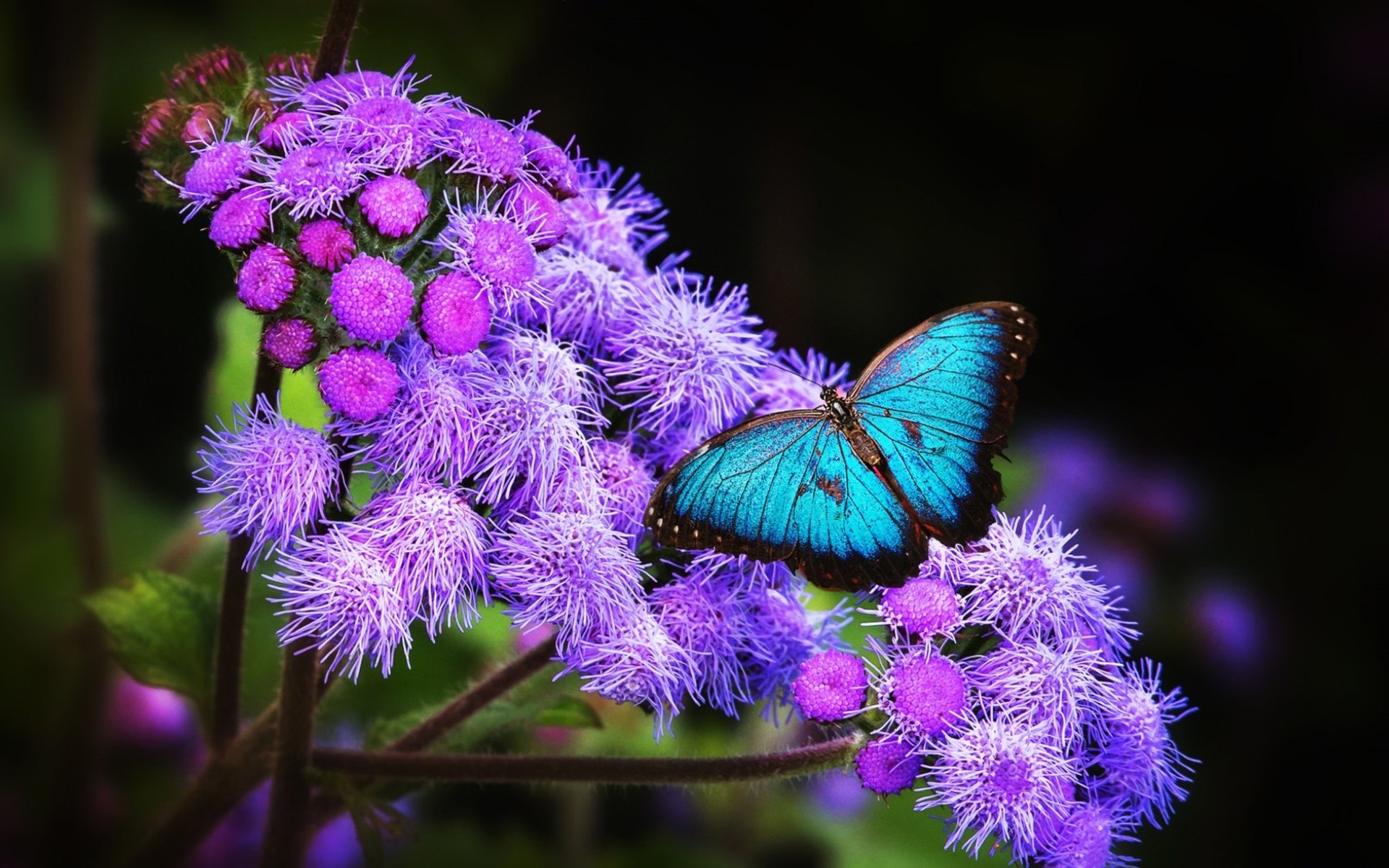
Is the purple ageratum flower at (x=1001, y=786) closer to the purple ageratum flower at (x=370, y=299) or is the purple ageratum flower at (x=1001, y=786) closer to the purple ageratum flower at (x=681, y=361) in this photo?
the purple ageratum flower at (x=681, y=361)

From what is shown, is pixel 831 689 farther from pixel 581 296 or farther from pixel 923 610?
pixel 581 296

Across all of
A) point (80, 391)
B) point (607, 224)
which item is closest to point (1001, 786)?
point (607, 224)

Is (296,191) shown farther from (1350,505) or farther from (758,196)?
(1350,505)

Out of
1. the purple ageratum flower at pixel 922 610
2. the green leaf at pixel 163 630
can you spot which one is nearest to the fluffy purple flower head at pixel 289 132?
the green leaf at pixel 163 630

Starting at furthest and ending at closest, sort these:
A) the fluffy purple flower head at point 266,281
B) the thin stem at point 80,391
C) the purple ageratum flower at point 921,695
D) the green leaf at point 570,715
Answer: the thin stem at point 80,391
the green leaf at point 570,715
the purple ageratum flower at point 921,695
the fluffy purple flower head at point 266,281

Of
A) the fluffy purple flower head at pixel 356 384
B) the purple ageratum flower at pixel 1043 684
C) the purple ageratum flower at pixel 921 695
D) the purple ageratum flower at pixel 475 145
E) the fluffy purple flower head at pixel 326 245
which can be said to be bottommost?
the purple ageratum flower at pixel 921 695

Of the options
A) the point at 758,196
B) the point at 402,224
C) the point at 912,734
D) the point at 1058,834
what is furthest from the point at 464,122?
the point at 758,196

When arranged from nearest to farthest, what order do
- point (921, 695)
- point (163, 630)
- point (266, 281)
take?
point (266, 281) < point (921, 695) < point (163, 630)
